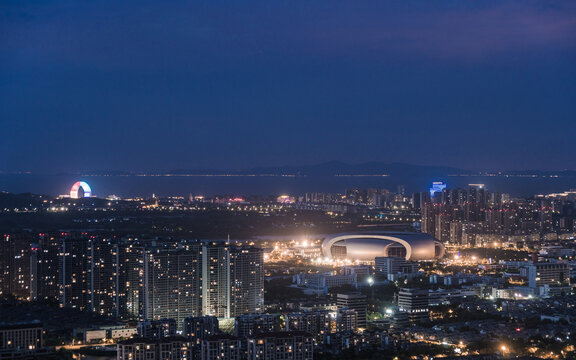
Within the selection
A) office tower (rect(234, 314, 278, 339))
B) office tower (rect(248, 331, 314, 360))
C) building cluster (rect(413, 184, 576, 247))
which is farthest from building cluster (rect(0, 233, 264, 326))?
building cluster (rect(413, 184, 576, 247))

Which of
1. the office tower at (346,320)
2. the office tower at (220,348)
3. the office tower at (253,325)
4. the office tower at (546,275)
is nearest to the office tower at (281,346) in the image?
the office tower at (220,348)

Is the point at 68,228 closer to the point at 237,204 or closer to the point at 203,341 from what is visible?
the point at 237,204

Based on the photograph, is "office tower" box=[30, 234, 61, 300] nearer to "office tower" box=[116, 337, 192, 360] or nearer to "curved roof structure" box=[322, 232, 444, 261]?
"office tower" box=[116, 337, 192, 360]

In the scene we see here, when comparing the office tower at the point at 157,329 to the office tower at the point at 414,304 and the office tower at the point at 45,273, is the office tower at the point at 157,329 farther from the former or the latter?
the office tower at the point at 45,273

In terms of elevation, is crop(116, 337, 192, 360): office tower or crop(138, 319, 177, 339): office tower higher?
crop(138, 319, 177, 339): office tower

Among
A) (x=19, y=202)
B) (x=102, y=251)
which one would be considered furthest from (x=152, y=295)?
(x=19, y=202)

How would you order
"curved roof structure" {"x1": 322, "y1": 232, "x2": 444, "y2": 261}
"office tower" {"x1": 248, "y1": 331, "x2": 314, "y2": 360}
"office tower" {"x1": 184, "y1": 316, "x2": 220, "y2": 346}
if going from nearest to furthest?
"office tower" {"x1": 248, "y1": 331, "x2": 314, "y2": 360} → "office tower" {"x1": 184, "y1": 316, "x2": 220, "y2": 346} → "curved roof structure" {"x1": 322, "y1": 232, "x2": 444, "y2": 261}

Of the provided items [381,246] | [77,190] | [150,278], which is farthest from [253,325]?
[77,190]

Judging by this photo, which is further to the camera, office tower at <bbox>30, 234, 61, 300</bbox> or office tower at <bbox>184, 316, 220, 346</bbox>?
office tower at <bbox>30, 234, 61, 300</bbox>
